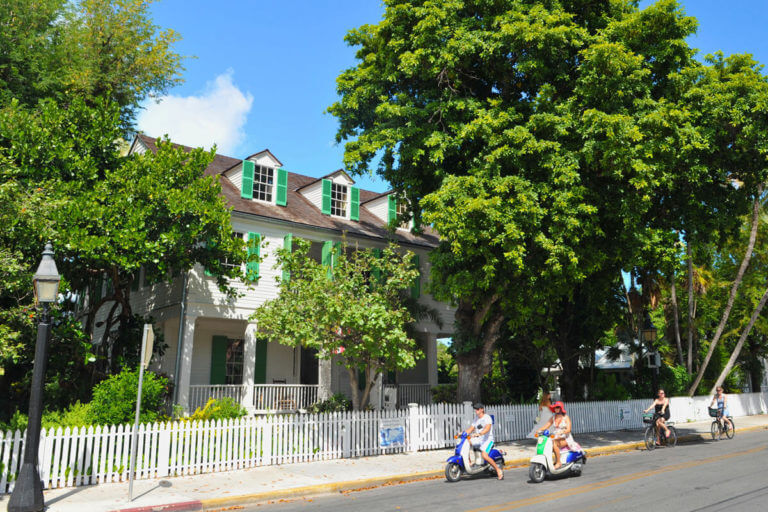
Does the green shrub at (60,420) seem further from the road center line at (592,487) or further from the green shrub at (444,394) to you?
the green shrub at (444,394)

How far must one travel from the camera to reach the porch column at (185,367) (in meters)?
17.9

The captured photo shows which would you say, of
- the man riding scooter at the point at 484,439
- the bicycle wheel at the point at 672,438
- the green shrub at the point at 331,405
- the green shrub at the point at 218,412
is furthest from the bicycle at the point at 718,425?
the green shrub at the point at 218,412

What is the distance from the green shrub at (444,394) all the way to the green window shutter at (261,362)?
6.71 meters

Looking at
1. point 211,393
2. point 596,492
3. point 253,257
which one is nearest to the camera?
point 596,492

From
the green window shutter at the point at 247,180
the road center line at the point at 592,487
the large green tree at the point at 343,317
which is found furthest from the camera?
the green window shutter at the point at 247,180

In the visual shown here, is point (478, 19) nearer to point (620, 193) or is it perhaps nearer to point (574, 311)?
point (620, 193)

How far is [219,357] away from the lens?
21.2 metres

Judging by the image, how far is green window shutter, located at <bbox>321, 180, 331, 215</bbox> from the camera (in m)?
23.7

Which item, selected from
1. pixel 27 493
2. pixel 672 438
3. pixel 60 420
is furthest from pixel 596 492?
pixel 60 420

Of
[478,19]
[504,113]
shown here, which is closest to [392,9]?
[478,19]

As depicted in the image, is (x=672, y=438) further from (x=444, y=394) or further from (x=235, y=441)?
(x=235, y=441)

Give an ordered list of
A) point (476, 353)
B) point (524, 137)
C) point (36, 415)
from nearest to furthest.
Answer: point (36, 415) → point (524, 137) → point (476, 353)

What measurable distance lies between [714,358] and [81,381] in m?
32.3

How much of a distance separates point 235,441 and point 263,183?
11856 millimetres
